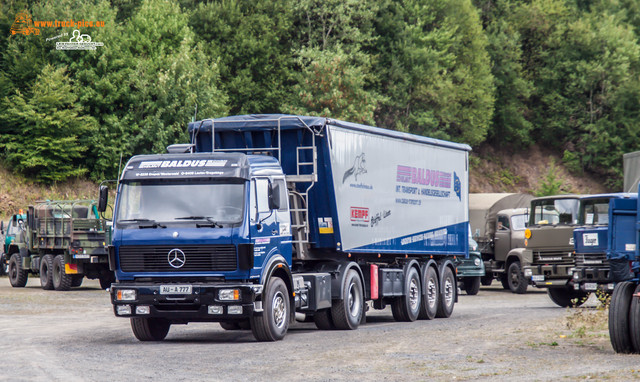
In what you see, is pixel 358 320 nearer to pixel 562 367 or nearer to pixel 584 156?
pixel 562 367

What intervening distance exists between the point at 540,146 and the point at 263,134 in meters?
63.7

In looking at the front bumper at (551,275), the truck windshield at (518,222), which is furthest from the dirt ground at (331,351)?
the truck windshield at (518,222)

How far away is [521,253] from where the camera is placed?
96.2 feet

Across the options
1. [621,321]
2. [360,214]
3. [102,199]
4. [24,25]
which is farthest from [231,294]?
[24,25]

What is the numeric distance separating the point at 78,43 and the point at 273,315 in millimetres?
38481

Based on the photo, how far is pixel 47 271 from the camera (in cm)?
3127

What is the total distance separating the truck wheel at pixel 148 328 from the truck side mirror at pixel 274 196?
2.77 m

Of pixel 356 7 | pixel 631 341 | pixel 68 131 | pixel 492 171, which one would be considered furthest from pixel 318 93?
pixel 631 341

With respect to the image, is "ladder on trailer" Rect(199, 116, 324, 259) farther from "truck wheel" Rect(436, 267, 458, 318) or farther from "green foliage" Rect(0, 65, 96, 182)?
"green foliage" Rect(0, 65, 96, 182)

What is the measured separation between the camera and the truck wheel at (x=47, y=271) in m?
31.1

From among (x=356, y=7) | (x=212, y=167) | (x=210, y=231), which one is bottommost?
(x=210, y=231)

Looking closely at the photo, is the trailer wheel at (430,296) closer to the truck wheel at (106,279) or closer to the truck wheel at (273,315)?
the truck wheel at (273,315)

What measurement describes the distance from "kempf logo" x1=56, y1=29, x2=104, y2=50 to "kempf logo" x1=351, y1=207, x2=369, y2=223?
3552cm

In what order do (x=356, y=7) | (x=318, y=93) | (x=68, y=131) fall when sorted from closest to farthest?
(x=68, y=131), (x=318, y=93), (x=356, y=7)
